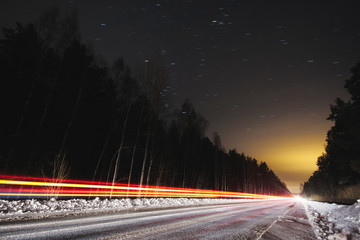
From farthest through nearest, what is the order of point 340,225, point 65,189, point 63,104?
point 63,104, point 65,189, point 340,225

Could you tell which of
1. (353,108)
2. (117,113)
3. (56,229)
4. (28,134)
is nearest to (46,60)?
(28,134)

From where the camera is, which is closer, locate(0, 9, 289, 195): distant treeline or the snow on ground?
the snow on ground

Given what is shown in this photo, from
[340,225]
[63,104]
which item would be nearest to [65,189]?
[63,104]

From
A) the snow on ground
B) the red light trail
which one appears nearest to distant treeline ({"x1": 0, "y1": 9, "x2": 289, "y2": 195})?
the red light trail

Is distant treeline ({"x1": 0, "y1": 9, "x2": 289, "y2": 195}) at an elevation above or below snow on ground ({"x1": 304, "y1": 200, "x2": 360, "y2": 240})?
above

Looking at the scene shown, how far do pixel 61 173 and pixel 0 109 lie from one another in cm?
689

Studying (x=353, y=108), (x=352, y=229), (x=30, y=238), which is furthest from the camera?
(x=353, y=108)

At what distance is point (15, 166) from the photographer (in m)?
16.0

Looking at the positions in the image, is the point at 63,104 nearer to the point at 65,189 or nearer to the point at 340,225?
the point at 65,189

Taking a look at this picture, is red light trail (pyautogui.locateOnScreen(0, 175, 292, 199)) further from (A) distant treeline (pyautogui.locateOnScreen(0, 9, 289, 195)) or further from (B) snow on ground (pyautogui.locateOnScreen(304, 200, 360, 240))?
(B) snow on ground (pyautogui.locateOnScreen(304, 200, 360, 240))

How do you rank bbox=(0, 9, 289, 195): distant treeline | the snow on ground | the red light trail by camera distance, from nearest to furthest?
the snow on ground < the red light trail < bbox=(0, 9, 289, 195): distant treeline

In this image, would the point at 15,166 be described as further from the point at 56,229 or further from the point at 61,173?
the point at 56,229

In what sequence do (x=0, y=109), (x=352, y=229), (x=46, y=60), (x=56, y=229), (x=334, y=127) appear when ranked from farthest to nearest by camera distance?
1. (x=334, y=127)
2. (x=46, y=60)
3. (x=0, y=109)
4. (x=352, y=229)
5. (x=56, y=229)

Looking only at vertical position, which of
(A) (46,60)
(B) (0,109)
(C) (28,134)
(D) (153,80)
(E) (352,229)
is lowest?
(E) (352,229)
